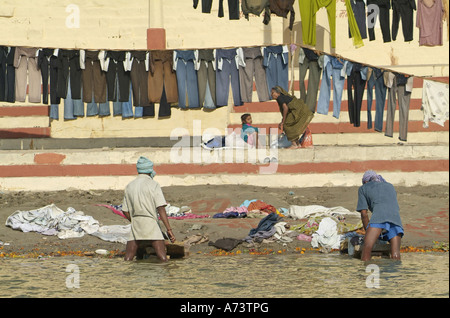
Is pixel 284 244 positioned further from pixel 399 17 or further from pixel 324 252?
pixel 399 17

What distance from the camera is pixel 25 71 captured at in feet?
59.3

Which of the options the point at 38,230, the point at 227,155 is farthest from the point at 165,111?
the point at 38,230

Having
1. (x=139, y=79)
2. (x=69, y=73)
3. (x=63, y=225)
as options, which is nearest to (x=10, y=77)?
(x=69, y=73)

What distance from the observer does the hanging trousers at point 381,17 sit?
720 inches

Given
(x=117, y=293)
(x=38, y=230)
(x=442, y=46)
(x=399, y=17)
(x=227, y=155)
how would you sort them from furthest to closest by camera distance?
(x=442, y=46) < (x=399, y=17) < (x=227, y=155) < (x=38, y=230) < (x=117, y=293)

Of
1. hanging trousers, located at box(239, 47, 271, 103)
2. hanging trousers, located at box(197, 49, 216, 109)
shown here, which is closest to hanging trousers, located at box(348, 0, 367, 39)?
hanging trousers, located at box(239, 47, 271, 103)

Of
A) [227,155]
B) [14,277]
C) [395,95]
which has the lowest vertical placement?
[14,277]

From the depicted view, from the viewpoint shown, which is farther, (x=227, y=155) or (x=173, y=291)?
(x=227, y=155)

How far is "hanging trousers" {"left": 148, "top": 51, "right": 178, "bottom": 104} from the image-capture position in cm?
1836

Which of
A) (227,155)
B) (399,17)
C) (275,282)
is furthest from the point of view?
(399,17)

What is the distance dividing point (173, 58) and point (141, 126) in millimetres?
2935

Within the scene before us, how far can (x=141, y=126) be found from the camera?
68.2 ft

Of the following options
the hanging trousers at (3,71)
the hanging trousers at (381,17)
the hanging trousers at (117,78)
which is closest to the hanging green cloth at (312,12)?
the hanging trousers at (381,17)

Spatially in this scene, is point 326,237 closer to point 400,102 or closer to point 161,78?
point 400,102
